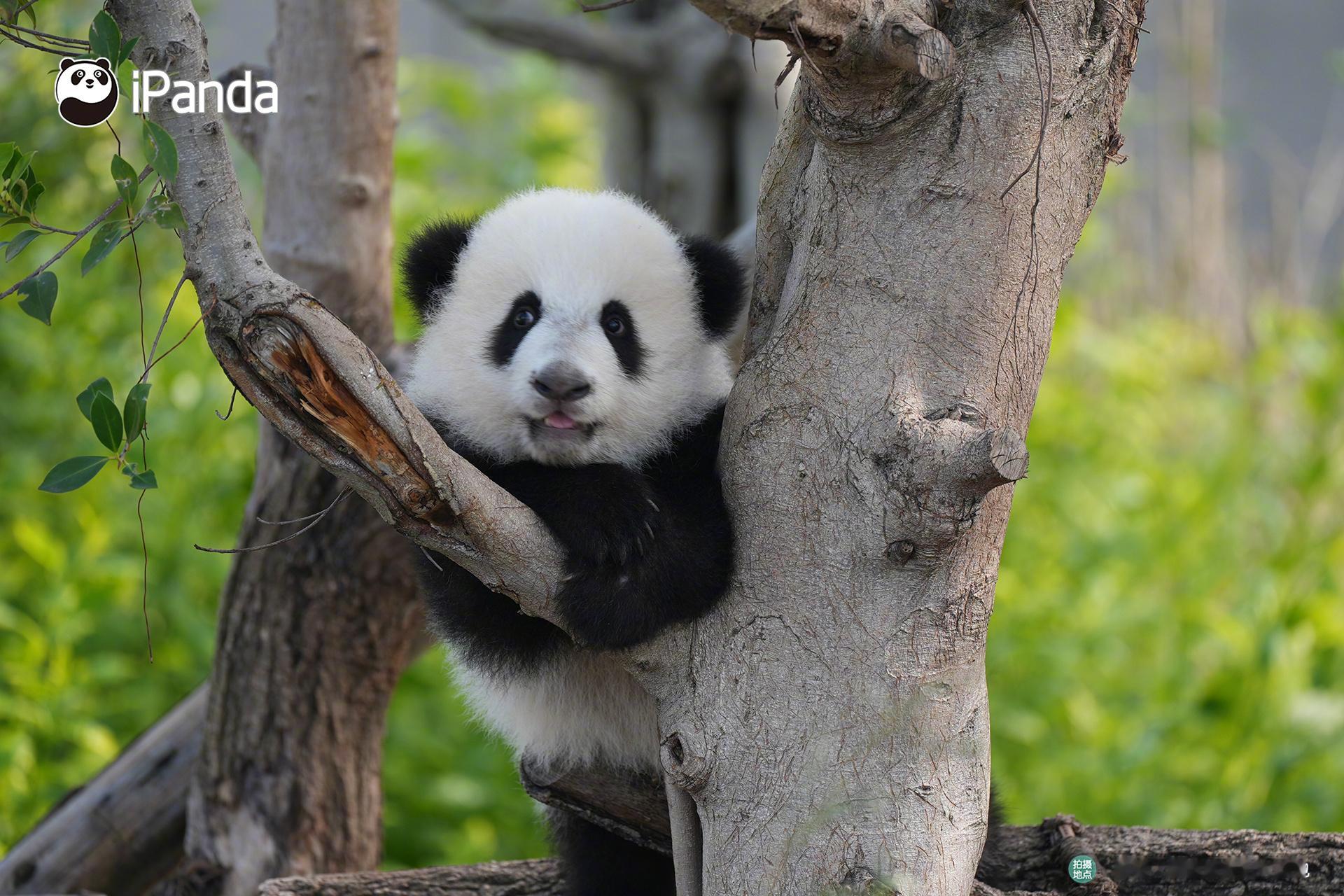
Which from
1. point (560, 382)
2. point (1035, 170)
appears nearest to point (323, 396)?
point (560, 382)

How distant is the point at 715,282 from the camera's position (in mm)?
2260

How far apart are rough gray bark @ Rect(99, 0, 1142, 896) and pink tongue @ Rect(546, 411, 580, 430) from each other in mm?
297

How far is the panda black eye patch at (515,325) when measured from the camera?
6.94ft

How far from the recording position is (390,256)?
3.24 metres

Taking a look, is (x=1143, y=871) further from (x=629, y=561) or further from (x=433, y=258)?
(x=433, y=258)

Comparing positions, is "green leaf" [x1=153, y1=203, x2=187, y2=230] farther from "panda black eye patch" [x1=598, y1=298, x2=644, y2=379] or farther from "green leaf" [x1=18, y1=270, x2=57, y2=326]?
"panda black eye patch" [x1=598, y1=298, x2=644, y2=379]

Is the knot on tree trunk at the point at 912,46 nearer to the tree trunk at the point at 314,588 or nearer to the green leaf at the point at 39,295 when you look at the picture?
the green leaf at the point at 39,295

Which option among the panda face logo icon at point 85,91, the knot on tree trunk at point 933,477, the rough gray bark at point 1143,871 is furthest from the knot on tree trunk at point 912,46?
the rough gray bark at point 1143,871

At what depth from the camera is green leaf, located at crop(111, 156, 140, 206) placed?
146 centimetres

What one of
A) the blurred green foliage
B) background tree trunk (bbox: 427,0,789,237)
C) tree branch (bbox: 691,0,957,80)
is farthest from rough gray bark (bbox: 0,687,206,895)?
background tree trunk (bbox: 427,0,789,237)

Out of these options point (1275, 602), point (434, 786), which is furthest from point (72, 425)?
point (1275, 602)

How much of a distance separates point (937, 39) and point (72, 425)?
3.89 meters

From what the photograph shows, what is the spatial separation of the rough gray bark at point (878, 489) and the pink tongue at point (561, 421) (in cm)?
30

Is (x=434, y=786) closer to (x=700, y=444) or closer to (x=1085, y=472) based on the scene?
(x=700, y=444)
